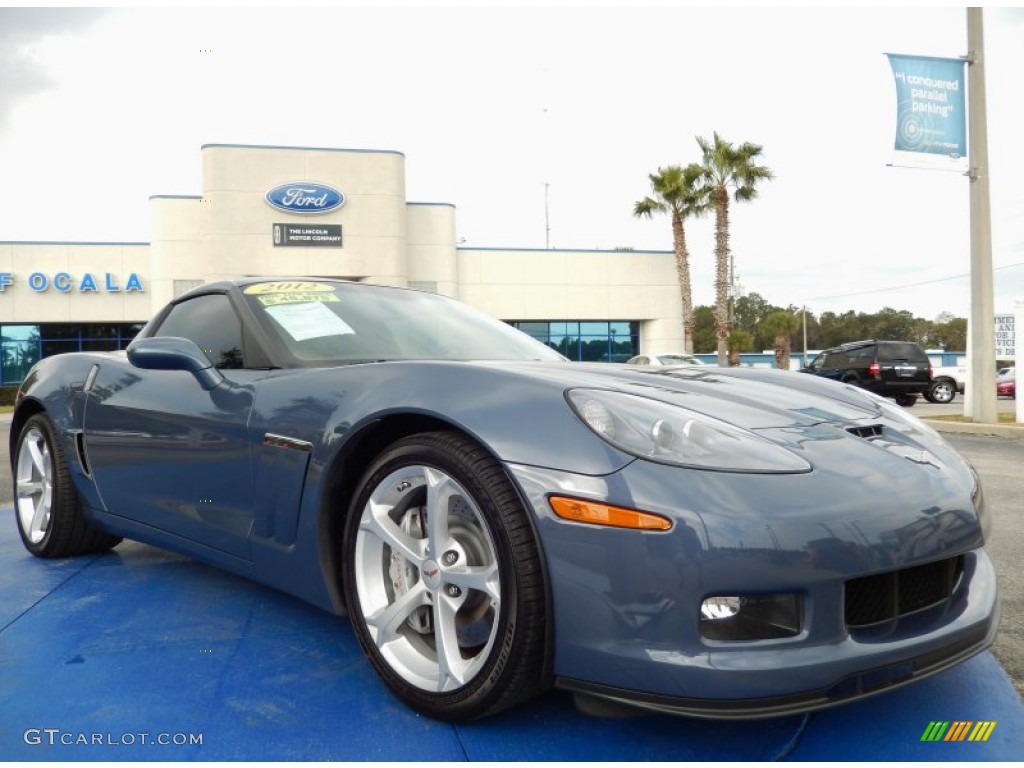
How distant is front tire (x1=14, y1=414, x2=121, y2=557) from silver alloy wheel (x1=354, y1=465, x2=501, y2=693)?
6.83ft

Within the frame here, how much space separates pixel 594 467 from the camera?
172 cm

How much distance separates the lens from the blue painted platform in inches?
72.7

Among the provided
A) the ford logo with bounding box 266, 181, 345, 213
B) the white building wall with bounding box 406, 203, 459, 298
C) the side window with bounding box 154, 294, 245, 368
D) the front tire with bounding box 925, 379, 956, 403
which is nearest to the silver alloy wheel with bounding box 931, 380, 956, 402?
the front tire with bounding box 925, 379, 956, 403

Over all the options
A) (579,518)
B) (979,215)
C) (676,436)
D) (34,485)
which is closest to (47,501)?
(34,485)

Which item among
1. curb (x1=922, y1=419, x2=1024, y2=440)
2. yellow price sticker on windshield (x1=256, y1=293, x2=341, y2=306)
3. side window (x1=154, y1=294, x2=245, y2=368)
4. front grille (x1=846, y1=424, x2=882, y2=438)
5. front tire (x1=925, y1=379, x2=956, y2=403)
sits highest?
yellow price sticker on windshield (x1=256, y1=293, x2=341, y2=306)

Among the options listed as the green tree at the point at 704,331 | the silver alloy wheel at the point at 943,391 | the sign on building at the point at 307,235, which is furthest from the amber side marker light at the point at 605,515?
the green tree at the point at 704,331

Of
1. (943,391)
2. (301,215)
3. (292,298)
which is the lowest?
(943,391)

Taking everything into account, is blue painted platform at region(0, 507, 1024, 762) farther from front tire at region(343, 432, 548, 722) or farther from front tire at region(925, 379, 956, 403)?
front tire at region(925, 379, 956, 403)

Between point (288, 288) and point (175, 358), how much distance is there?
54cm

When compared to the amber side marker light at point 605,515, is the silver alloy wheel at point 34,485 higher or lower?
lower

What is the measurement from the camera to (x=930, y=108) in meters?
11.2

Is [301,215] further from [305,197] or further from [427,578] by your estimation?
[427,578]

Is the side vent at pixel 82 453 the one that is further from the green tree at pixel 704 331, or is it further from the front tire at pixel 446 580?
the green tree at pixel 704 331

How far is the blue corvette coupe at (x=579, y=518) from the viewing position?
1625 millimetres
